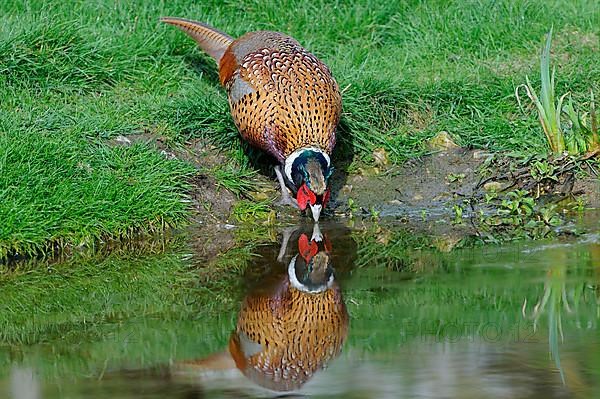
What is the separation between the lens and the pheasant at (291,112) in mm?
7020

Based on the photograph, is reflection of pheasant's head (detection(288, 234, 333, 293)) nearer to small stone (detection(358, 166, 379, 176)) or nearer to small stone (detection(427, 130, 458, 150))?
small stone (detection(358, 166, 379, 176))

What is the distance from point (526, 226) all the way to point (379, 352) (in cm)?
230

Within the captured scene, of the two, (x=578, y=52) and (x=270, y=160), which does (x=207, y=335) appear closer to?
(x=270, y=160)

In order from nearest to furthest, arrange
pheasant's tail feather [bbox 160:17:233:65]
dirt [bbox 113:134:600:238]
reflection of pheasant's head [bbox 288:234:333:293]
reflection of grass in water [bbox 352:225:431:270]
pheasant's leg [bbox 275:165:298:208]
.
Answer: reflection of pheasant's head [bbox 288:234:333:293]
reflection of grass in water [bbox 352:225:431:270]
dirt [bbox 113:134:600:238]
pheasant's leg [bbox 275:165:298:208]
pheasant's tail feather [bbox 160:17:233:65]

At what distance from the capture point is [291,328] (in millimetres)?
5352

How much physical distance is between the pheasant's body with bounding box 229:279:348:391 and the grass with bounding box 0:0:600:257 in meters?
1.57

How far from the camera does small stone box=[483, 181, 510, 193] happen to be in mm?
7590

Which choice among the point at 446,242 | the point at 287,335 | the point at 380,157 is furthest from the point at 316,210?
the point at 287,335

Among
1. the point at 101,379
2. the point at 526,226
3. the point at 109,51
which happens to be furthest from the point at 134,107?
the point at 101,379

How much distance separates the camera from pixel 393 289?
588 cm

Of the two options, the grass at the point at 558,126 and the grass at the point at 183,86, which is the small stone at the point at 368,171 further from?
the grass at the point at 558,126

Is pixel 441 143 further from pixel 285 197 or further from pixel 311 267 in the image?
pixel 311 267

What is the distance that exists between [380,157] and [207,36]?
1.46 m

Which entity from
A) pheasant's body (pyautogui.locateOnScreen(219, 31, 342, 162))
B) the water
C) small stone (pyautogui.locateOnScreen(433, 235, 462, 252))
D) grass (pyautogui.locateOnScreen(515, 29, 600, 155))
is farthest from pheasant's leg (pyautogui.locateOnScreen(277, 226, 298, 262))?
grass (pyautogui.locateOnScreen(515, 29, 600, 155))
